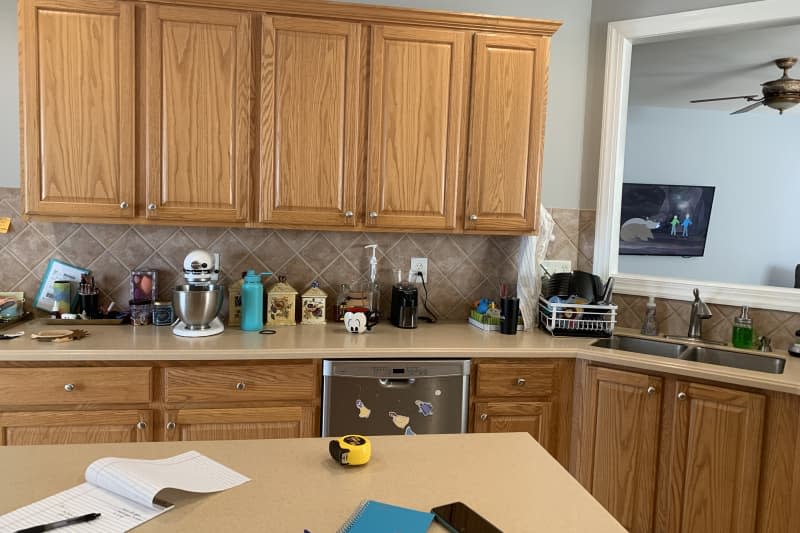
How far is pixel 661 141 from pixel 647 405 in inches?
135

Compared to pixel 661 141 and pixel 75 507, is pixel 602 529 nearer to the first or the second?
pixel 75 507

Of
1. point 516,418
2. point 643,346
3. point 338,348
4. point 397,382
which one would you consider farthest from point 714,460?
point 338,348

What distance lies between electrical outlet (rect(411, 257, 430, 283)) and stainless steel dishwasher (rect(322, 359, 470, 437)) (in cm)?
76

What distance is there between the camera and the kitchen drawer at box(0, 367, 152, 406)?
2357 mm

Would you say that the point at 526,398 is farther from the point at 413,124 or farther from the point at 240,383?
the point at 413,124

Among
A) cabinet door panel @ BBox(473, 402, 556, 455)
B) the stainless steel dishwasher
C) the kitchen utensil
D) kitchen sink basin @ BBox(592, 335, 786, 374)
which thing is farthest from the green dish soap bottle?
the kitchen utensil


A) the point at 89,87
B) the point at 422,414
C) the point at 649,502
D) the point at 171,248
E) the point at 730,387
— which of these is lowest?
the point at 649,502

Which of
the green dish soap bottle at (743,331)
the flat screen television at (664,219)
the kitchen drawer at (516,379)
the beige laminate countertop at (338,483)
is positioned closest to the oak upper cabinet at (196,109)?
the kitchen drawer at (516,379)

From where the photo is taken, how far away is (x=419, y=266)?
334 cm

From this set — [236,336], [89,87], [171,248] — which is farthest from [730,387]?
[89,87]

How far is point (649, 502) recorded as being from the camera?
2643 millimetres

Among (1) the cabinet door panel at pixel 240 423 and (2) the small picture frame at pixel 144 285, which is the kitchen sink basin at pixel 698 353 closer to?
A: (1) the cabinet door panel at pixel 240 423

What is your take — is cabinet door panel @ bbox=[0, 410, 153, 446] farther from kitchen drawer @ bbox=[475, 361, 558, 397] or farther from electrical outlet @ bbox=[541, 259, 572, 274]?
electrical outlet @ bbox=[541, 259, 572, 274]

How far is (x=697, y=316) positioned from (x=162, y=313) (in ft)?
8.53
